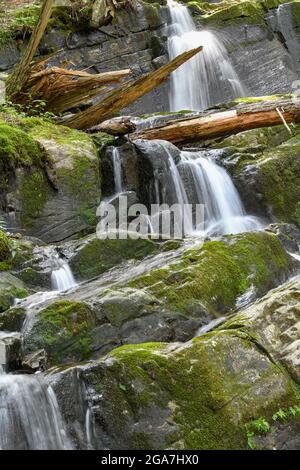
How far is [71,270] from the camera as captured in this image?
288 inches

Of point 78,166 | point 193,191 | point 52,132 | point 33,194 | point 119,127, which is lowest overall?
point 193,191

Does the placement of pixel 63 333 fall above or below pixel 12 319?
below

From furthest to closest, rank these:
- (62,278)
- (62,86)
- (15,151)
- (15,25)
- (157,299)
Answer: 1. (15,25)
2. (62,86)
3. (15,151)
4. (62,278)
5. (157,299)

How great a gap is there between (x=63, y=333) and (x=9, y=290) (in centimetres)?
127

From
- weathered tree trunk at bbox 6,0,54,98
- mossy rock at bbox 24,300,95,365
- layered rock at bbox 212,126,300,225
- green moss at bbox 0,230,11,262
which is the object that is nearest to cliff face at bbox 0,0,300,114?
weathered tree trunk at bbox 6,0,54,98

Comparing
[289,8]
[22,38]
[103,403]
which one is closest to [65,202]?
[103,403]

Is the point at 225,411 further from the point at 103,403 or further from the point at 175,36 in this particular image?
the point at 175,36

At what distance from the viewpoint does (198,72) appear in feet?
53.4

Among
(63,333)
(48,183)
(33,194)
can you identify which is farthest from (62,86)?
(63,333)

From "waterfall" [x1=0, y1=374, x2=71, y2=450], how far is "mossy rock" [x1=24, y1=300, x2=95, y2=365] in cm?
104

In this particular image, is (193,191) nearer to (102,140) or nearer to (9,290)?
(102,140)

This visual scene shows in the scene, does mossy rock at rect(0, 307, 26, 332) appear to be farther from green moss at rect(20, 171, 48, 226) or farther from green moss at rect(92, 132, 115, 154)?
green moss at rect(92, 132, 115, 154)

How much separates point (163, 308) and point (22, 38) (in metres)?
11.3

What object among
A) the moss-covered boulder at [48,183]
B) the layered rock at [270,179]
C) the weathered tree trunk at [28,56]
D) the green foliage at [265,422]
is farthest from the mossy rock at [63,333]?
the weathered tree trunk at [28,56]
